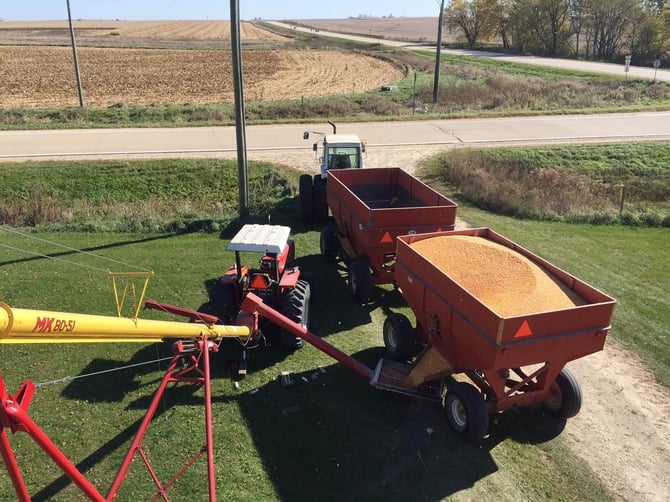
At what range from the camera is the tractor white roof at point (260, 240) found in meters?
8.27

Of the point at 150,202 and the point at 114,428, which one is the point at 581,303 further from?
the point at 150,202

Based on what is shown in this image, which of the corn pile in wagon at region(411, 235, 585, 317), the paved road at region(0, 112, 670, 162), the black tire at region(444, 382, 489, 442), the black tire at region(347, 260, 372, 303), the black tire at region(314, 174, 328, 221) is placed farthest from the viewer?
the paved road at region(0, 112, 670, 162)

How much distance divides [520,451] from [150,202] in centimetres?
1485

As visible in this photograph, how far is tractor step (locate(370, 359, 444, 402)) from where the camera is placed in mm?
7461

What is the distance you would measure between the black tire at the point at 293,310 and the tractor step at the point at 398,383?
154 centimetres

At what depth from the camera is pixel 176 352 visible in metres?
6.91

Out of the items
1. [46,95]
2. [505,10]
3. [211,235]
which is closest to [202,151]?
[211,235]

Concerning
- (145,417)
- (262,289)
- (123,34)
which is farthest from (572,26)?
(123,34)

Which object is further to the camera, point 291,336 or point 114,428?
point 291,336

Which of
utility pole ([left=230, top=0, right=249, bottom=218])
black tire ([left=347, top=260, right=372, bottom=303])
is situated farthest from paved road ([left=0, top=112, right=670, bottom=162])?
black tire ([left=347, top=260, right=372, bottom=303])

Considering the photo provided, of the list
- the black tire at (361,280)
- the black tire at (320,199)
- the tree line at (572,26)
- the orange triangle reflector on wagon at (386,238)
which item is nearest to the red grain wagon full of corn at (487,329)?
the orange triangle reflector on wagon at (386,238)

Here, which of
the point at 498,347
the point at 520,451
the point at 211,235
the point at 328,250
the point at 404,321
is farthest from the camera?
the point at 211,235

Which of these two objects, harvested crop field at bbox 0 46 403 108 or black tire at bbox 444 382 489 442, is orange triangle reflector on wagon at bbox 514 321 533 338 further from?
harvested crop field at bbox 0 46 403 108

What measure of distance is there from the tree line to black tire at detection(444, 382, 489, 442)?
5714 cm
